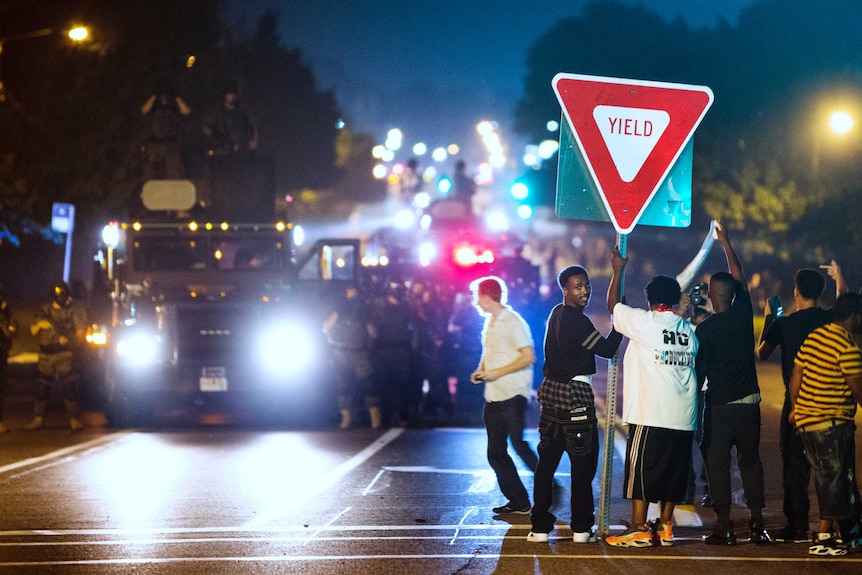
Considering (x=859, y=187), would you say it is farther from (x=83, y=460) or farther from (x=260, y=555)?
(x=260, y=555)

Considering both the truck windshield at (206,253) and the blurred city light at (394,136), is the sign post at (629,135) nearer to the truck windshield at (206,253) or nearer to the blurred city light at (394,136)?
the truck windshield at (206,253)

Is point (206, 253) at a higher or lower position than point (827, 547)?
higher

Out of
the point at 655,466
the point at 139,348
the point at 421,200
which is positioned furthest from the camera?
the point at 421,200

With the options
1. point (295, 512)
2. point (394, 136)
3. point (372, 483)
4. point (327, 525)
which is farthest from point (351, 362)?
point (394, 136)

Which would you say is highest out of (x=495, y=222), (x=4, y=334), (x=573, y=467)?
(x=495, y=222)

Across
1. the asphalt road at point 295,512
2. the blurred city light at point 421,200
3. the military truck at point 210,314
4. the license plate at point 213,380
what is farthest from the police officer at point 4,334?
the blurred city light at point 421,200

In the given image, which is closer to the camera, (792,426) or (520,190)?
(792,426)

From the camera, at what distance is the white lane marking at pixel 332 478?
974 centimetres

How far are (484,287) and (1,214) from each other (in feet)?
95.1

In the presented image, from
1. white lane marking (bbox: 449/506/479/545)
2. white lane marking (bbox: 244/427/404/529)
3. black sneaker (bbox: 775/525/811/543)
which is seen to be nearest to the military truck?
white lane marking (bbox: 244/427/404/529)

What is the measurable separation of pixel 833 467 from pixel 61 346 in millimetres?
10372

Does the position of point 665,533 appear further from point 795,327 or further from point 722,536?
point 795,327

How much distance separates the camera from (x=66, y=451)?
1395 cm

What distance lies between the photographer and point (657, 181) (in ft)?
28.0
